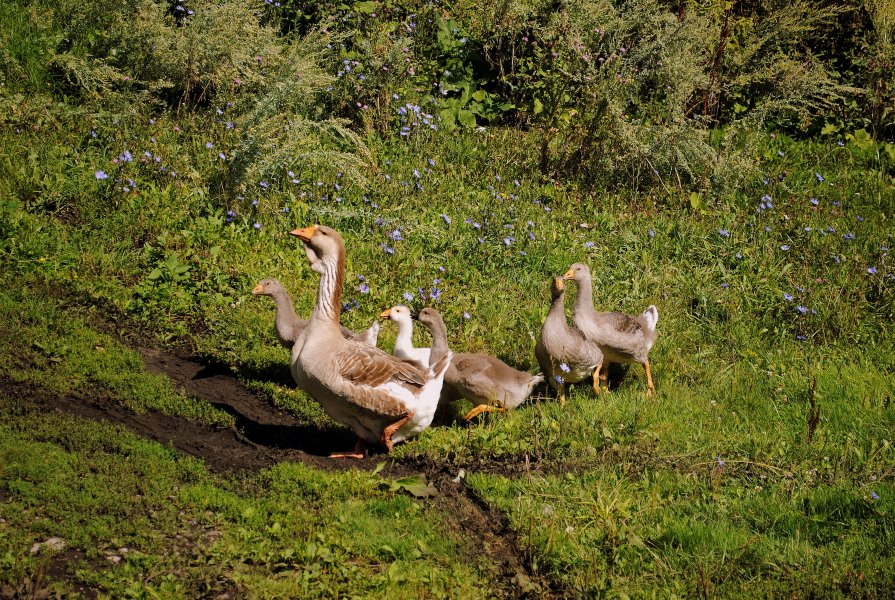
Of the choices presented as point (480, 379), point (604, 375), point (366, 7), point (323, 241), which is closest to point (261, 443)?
point (323, 241)

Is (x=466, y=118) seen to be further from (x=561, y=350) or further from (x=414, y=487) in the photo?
(x=414, y=487)

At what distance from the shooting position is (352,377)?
6508 millimetres

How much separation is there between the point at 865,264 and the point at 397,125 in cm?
600

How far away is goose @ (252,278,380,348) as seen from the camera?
7.57 m

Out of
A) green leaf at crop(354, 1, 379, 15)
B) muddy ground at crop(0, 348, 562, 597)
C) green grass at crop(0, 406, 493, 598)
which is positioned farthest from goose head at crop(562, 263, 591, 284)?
green leaf at crop(354, 1, 379, 15)

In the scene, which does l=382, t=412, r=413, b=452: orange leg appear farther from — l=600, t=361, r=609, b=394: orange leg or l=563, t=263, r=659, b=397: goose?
l=600, t=361, r=609, b=394: orange leg

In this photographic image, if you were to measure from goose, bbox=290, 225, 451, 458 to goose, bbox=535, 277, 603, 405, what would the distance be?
3.52 feet

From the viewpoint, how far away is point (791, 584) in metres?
5.12

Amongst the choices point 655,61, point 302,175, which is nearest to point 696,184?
point 655,61

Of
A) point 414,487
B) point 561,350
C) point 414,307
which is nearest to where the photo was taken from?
Result: point 414,487

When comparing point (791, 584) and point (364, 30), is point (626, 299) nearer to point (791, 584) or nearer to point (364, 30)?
point (791, 584)

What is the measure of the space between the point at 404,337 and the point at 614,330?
6.19 feet

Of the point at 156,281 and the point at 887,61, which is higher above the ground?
the point at 887,61

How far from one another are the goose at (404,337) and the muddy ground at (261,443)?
87 cm
